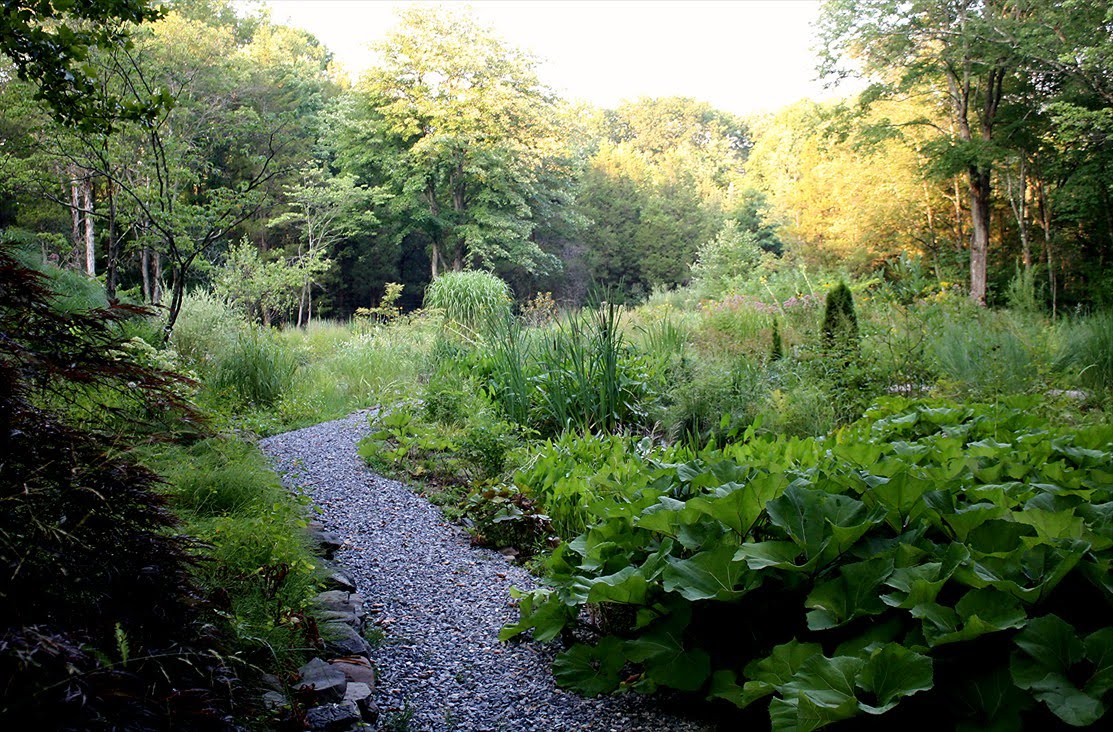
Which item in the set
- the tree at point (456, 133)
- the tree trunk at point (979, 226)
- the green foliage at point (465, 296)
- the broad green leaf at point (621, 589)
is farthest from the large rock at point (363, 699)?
the tree at point (456, 133)

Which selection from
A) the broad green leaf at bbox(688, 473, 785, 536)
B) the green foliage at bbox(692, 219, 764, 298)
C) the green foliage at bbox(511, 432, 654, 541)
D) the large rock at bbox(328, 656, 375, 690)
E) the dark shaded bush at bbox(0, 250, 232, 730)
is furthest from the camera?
the green foliage at bbox(692, 219, 764, 298)

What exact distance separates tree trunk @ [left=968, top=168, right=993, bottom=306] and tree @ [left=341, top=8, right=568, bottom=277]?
1258cm

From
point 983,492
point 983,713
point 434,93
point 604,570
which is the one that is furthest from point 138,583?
point 434,93

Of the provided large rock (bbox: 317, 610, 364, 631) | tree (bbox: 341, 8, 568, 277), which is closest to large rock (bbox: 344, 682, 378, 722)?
large rock (bbox: 317, 610, 364, 631)

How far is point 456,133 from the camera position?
70.5 feet

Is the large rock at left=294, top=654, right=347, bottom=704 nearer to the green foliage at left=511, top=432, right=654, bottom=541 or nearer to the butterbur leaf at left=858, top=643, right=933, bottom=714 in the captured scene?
the green foliage at left=511, top=432, right=654, bottom=541

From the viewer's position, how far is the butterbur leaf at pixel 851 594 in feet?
5.16

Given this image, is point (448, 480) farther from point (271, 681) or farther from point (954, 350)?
point (954, 350)

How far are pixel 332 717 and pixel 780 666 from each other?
1.12 metres

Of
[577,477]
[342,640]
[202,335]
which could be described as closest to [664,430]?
[577,477]

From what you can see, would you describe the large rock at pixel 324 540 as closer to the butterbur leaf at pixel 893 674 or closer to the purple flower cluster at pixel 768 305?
the butterbur leaf at pixel 893 674

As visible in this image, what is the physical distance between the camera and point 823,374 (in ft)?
22.3

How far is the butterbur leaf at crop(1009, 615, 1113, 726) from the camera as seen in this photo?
1266 mm

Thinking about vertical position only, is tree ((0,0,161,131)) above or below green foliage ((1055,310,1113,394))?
above
